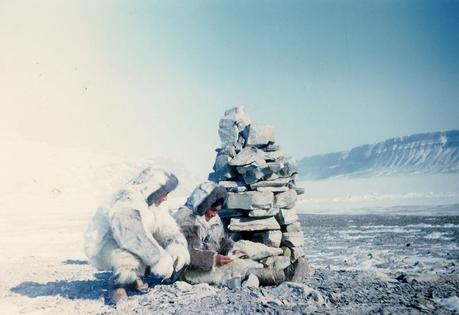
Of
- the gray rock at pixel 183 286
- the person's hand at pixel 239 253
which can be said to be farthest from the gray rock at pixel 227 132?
the gray rock at pixel 183 286

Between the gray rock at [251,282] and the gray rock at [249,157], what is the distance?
2.91 m

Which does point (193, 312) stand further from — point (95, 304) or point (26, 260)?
point (26, 260)

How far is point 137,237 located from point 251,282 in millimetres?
1767

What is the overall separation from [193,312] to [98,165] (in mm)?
60029

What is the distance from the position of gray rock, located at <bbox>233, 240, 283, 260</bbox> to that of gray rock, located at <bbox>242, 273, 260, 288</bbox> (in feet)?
5.68

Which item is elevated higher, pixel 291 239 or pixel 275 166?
pixel 275 166

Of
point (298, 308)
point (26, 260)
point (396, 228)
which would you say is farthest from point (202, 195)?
point (396, 228)

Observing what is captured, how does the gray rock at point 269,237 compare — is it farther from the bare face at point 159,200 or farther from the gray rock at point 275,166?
the bare face at point 159,200

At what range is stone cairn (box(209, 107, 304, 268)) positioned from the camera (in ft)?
28.4

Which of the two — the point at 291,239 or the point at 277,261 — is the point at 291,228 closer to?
the point at 291,239

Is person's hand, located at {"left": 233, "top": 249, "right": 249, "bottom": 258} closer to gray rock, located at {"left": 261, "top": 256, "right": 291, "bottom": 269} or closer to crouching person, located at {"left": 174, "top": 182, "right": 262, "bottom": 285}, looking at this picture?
crouching person, located at {"left": 174, "top": 182, "right": 262, "bottom": 285}

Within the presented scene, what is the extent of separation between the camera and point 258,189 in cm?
884

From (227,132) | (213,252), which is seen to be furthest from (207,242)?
(227,132)

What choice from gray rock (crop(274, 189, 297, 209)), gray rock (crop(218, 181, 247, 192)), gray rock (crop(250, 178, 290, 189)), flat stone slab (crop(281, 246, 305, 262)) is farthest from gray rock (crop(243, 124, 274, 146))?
flat stone slab (crop(281, 246, 305, 262))
